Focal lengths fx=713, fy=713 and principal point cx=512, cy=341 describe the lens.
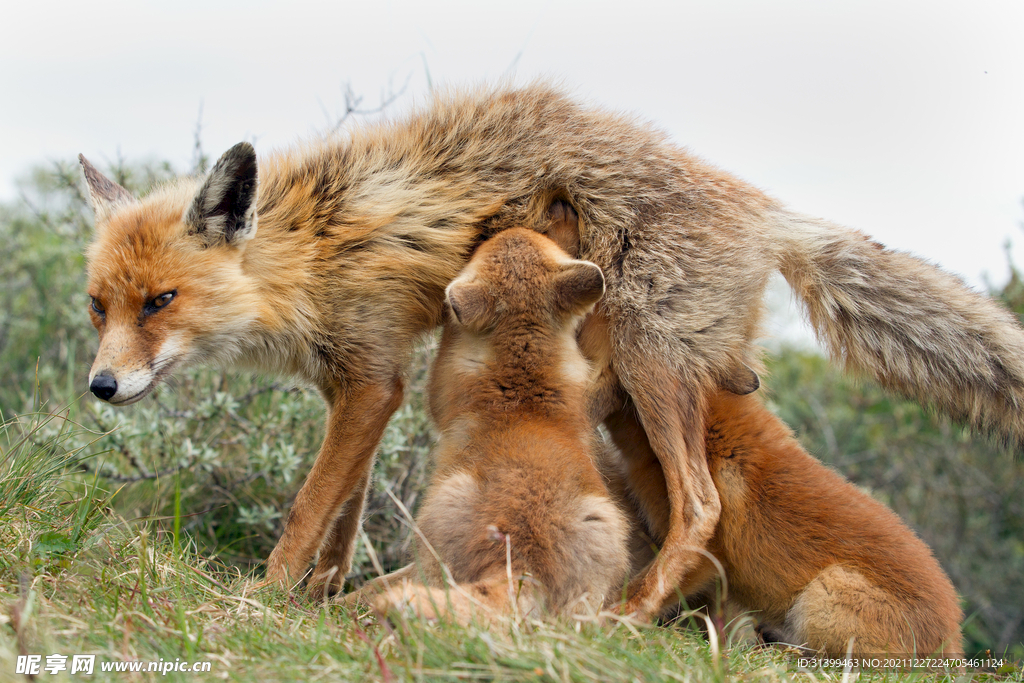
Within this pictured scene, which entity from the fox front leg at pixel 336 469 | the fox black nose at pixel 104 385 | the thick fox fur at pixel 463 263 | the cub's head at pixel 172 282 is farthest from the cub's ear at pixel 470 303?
the fox black nose at pixel 104 385

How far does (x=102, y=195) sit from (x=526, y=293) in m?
3.07

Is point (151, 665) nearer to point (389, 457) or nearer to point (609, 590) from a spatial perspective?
→ point (609, 590)

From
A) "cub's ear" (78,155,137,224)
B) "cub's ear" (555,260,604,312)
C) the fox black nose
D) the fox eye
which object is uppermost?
"cub's ear" (555,260,604,312)

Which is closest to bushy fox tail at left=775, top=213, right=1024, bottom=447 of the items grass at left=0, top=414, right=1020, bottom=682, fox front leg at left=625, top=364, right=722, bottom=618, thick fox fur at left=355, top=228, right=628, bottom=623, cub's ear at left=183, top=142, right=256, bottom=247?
fox front leg at left=625, top=364, right=722, bottom=618

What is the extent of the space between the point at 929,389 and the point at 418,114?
4099mm

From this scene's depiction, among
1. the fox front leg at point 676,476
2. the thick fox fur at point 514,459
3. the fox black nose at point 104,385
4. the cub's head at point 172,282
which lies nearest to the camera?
the thick fox fur at point 514,459

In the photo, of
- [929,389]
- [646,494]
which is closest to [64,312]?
[646,494]

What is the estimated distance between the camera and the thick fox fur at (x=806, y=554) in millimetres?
3965

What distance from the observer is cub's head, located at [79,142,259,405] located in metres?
4.06

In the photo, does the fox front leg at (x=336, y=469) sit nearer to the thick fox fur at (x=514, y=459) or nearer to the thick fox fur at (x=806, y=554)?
the thick fox fur at (x=514, y=459)

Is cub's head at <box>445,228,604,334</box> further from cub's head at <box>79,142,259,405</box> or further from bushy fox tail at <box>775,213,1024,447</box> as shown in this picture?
bushy fox tail at <box>775,213,1024,447</box>

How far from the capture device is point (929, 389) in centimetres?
478

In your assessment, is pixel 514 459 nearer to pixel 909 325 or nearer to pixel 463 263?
pixel 463 263

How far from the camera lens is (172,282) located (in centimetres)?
421
